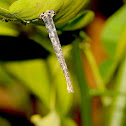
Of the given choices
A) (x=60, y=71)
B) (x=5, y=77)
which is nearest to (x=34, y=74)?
(x=60, y=71)

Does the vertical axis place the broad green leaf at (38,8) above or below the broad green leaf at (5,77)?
above

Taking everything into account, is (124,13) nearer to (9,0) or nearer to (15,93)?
(9,0)

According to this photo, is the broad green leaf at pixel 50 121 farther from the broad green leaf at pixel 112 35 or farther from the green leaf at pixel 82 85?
the broad green leaf at pixel 112 35

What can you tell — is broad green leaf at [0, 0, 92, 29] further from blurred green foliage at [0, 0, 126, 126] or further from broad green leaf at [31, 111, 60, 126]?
broad green leaf at [31, 111, 60, 126]

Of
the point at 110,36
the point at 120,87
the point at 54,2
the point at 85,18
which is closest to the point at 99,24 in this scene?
the point at 110,36

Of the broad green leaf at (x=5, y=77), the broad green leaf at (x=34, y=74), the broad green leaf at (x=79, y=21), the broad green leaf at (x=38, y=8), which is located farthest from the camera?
the broad green leaf at (x=5, y=77)

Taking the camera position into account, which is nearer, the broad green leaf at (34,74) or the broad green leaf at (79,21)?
the broad green leaf at (79,21)

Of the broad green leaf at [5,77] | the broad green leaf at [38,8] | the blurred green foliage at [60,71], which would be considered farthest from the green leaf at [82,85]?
the broad green leaf at [5,77]

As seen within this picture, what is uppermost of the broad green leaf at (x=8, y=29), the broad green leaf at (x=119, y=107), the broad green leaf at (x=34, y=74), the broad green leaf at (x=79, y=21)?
the broad green leaf at (x=8, y=29)
